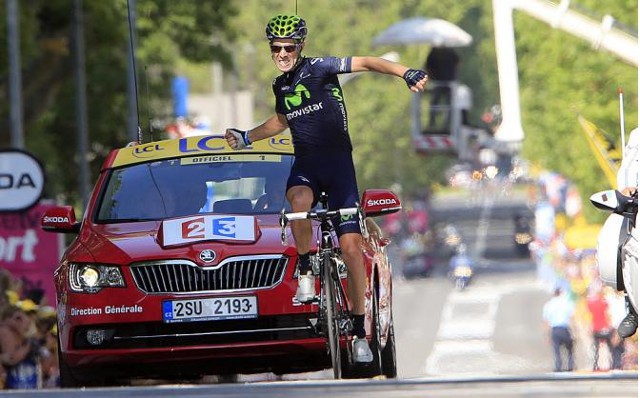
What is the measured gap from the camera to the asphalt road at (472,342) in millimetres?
9688

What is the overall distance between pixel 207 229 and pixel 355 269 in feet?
3.10

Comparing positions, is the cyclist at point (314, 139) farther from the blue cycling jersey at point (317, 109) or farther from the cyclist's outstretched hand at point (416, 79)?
the cyclist's outstretched hand at point (416, 79)

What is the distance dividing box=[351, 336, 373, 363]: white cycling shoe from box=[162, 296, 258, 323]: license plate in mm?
634

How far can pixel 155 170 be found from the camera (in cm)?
1349

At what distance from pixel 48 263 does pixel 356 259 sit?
16756mm

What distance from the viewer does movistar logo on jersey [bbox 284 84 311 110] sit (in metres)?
11.9

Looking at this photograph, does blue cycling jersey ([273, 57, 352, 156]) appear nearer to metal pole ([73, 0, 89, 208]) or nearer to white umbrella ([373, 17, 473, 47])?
metal pole ([73, 0, 89, 208])

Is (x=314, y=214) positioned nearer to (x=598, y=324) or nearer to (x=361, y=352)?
(x=361, y=352)

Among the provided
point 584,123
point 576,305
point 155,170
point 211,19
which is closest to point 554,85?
point 211,19

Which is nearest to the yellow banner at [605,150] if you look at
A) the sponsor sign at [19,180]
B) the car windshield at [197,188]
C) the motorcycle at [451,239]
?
the car windshield at [197,188]

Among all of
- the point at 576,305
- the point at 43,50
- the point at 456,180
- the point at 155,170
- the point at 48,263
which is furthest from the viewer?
the point at 43,50

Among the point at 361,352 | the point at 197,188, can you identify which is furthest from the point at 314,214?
the point at 197,188

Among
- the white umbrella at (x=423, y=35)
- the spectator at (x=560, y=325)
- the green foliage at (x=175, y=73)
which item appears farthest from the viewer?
the white umbrella at (x=423, y=35)

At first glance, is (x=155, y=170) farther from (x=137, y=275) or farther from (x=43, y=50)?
(x=43, y=50)
